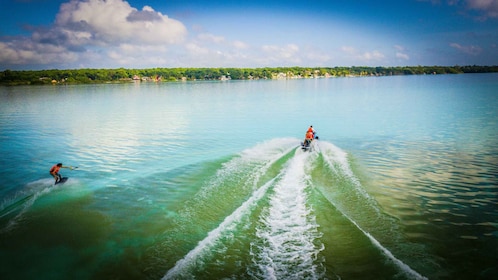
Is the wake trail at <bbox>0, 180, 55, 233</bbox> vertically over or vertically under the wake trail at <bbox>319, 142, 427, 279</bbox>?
under

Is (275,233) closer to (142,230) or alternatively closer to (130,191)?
(142,230)

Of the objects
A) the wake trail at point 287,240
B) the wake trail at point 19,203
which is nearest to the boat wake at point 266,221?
the wake trail at point 287,240

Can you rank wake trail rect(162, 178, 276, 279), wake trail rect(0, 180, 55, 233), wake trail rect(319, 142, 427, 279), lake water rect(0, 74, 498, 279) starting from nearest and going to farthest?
wake trail rect(319, 142, 427, 279) < wake trail rect(162, 178, 276, 279) < lake water rect(0, 74, 498, 279) < wake trail rect(0, 180, 55, 233)

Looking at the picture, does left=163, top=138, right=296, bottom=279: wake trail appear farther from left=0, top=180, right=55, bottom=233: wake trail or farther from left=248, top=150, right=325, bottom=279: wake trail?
left=0, top=180, right=55, bottom=233: wake trail

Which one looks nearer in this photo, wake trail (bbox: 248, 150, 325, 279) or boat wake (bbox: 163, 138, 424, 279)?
wake trail (bbox: 248, 150, 325, 279)

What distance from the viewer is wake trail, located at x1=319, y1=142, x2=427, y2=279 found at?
903cm

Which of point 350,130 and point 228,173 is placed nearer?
point 228,173

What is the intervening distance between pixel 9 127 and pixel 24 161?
68.3 feet

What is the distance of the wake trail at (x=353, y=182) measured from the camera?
9031mm

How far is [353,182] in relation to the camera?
17.2 meters

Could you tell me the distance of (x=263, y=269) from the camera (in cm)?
917

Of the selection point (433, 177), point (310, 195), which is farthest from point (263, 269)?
point (433, 177)

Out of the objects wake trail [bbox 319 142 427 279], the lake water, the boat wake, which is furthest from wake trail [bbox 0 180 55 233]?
wake trail [bbox 319 142 427 279]

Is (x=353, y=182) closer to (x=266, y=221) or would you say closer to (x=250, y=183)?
(x=250, y=183)
